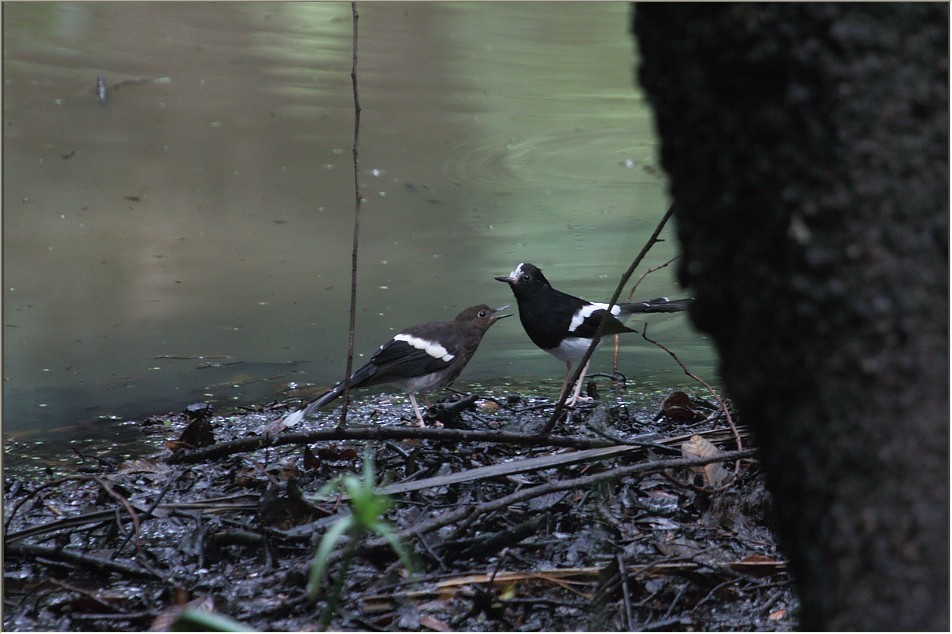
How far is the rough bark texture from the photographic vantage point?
4.86ft

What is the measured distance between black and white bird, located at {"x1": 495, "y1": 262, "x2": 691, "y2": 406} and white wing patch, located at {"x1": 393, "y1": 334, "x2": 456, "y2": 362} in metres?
0.67

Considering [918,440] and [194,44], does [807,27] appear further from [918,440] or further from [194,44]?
[194,44]

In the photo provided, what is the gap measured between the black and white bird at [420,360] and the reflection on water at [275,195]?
42 centimetres

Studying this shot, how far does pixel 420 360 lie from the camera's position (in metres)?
5.04

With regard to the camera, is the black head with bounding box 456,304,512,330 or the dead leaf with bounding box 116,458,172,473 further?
the black head with bounding box 456,304,512,330

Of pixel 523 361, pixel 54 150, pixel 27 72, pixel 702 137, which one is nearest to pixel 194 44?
pixel 27 72

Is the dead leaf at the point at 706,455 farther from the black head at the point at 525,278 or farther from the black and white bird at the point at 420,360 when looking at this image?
the black head at the point at 525,278

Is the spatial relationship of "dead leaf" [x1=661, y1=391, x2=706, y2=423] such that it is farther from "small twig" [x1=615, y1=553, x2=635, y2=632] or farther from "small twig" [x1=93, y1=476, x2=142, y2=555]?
"small twig" [x1=93, y1=476, x2=142, y2=555]

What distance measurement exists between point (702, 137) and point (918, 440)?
58 centimetres

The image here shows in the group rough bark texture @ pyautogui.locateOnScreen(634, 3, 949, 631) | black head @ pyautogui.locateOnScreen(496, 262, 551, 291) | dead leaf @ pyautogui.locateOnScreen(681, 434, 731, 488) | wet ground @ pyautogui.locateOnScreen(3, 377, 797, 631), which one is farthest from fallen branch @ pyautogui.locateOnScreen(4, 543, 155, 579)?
black head @ pyautogui.locateOnScreen(496, 262, 551, 291)

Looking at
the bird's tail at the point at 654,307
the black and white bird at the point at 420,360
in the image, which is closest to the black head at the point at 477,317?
the black and white bird at the point at 420,360

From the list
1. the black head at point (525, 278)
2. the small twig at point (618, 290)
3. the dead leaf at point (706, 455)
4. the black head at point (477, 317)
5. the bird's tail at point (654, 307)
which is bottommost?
the dead leaf at point (706, 455)

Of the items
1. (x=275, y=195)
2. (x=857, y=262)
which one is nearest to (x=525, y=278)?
(x=275, y=195)

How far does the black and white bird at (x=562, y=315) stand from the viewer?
5.50 meters
